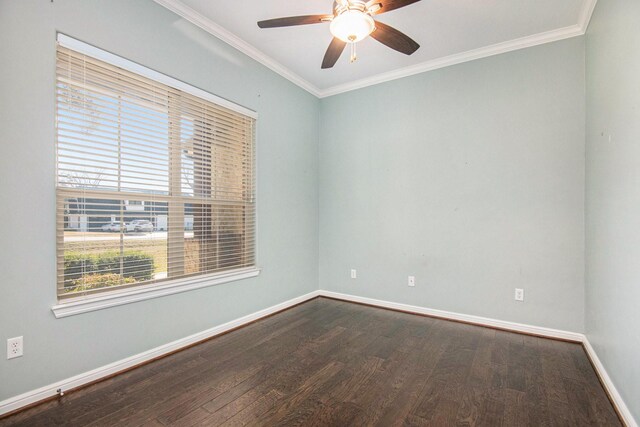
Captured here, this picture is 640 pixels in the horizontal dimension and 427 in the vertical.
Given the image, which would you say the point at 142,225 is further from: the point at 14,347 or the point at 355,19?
the point at 355,19

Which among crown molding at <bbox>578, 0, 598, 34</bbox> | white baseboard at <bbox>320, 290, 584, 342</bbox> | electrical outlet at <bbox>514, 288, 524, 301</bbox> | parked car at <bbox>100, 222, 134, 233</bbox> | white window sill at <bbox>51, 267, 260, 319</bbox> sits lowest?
white baseboard at <bbox>320, 290, 584, 342</bbox>

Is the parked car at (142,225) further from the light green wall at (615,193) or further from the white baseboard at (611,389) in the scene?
the white baseboard at (611,389)

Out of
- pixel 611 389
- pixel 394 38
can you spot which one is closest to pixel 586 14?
pixel 394 38

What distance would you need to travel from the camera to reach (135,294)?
7.35 ft

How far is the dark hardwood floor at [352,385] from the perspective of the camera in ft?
5.60

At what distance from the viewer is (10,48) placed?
5.59 feet

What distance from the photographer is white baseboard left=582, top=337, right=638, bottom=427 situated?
1629 mm

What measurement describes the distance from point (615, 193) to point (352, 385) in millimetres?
2086

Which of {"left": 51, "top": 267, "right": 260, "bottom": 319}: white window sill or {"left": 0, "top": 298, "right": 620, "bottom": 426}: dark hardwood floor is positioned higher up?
{"left": 51, "top": 267, "right": 260, "bottom": 319}: white window sill

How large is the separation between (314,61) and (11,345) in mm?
3428

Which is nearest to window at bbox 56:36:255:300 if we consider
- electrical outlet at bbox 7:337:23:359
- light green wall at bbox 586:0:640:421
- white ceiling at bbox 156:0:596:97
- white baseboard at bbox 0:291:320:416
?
electrical outlet at bbox 7:337:23:359

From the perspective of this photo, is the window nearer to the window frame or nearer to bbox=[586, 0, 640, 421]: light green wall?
the window frame

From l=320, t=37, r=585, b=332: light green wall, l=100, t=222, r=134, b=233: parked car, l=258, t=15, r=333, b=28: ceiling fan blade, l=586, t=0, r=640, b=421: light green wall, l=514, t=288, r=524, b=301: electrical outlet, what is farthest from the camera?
l=514, t=288, r=524, b=301: electrical outlet

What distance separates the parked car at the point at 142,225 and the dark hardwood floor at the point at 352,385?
1.03 metres
